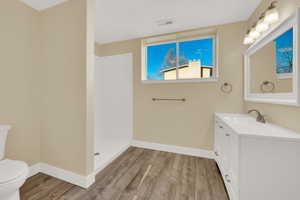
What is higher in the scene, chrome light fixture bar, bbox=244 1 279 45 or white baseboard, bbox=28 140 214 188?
chrome light fixture bar, bbox=244 1 279 45

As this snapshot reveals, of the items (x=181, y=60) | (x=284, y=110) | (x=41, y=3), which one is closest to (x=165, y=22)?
(x=181, y=60)

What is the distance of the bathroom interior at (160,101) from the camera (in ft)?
3.47

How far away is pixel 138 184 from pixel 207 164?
119 cm

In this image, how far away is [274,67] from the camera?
1317mm

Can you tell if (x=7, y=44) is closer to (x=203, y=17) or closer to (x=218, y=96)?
(x=203, y=17)

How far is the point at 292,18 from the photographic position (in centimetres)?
104

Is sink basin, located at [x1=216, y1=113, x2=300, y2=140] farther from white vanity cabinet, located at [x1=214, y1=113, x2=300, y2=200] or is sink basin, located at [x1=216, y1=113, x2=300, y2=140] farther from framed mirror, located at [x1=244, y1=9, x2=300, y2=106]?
framed mirror, located at [x1=244, y1=9, x2=300, y2=106]

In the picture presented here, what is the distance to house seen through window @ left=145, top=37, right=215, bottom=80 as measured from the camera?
2.30 meters

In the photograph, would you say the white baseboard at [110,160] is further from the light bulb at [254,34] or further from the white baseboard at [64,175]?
the light bulb at [254,34]

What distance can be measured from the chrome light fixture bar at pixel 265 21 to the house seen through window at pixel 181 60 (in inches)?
26.5

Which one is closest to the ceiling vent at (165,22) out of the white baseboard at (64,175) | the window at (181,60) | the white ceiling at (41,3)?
the window at (181,60)

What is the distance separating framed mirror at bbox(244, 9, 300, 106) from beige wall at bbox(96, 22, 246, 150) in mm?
303

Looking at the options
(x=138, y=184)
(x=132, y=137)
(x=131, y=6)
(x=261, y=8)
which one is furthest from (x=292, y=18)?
(x=132, y=137)

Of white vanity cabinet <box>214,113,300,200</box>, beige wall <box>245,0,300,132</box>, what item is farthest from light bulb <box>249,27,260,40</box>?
white vanity cabinet <box>214,113,300,200</box>
